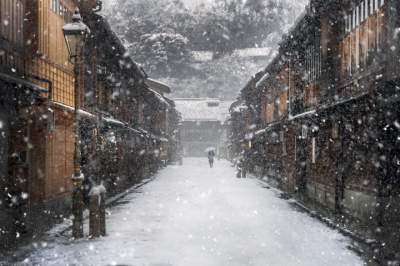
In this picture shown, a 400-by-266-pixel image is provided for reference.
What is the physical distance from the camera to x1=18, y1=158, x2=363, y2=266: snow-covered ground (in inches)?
391

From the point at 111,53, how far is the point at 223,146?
218 ft

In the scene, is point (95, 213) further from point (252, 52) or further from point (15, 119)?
point (252, 52)

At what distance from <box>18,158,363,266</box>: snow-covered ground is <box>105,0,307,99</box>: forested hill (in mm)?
69756

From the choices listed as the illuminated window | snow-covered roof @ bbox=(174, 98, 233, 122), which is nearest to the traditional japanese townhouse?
the illuminated window

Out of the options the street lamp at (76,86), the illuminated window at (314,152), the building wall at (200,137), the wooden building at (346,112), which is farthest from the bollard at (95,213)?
the building wall at (200,137)

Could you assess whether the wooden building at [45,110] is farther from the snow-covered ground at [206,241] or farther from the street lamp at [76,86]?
the snow-covered ground at [206,241]

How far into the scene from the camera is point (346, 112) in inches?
656

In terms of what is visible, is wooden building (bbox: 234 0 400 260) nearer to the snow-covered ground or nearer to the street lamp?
the snow-covered ground

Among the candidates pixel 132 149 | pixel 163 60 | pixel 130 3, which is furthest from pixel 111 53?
pixel 130 3

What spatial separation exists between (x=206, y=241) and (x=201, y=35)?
91.3m

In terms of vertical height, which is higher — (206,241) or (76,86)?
(76,86)

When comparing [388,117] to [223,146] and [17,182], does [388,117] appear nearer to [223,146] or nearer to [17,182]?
[17,182]

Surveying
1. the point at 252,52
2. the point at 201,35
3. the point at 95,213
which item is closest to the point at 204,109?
the point at 252,52

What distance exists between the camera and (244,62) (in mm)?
98062
